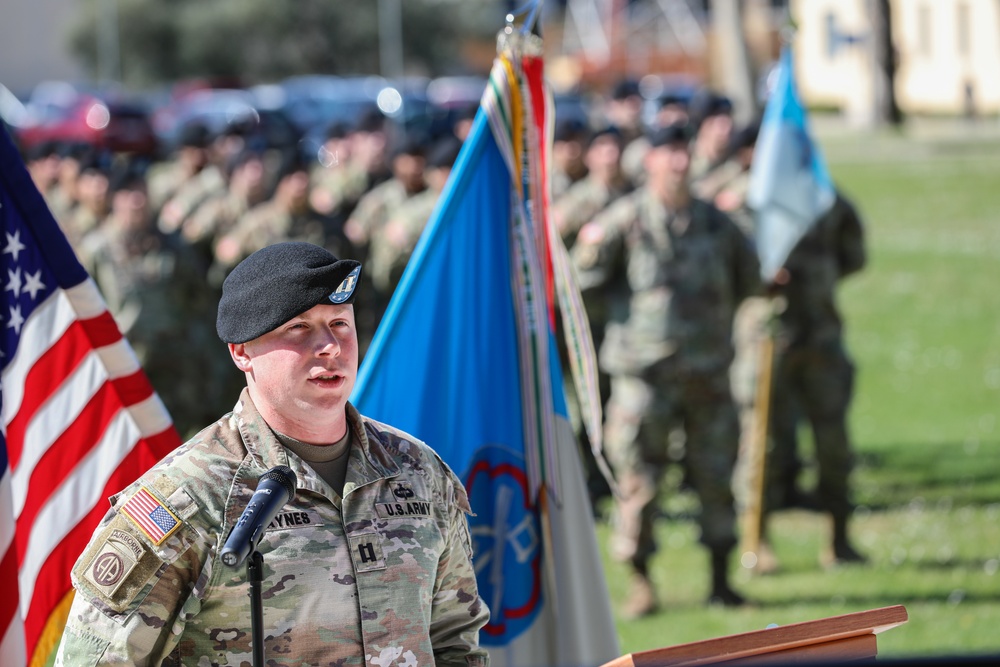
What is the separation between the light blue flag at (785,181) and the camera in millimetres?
8930

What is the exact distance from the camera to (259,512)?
273 centimetres

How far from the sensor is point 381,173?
13.8 meters

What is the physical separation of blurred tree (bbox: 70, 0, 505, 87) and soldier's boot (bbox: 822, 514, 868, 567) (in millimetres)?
47903

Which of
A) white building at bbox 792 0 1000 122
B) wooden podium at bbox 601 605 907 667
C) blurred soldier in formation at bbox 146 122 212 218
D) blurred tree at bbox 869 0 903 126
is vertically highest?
white building at bbox 792 0 1000 122

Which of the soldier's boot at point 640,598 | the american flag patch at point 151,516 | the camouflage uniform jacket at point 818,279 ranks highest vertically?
the camouflage uniform jacket at point 818,279

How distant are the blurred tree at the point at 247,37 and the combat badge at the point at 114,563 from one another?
52924mm

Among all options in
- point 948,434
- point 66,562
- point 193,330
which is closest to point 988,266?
point 948,434

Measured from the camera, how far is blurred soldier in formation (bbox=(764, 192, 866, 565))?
8953mm

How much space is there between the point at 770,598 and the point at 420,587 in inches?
205

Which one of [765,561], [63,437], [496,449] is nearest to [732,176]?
[765,561]

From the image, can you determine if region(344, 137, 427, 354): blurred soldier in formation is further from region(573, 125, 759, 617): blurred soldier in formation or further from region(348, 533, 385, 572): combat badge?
region(348, 533, 385, 572): combat badge

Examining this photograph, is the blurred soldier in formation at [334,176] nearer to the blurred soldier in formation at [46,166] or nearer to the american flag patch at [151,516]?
the blurred soldier in formation at [46,166]

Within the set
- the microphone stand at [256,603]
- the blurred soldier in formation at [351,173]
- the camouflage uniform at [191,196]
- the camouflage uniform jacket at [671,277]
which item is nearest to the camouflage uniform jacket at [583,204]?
the camouflage uniform jacket at [671,277]

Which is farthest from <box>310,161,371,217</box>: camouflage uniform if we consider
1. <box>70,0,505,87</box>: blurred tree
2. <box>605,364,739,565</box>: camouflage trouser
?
<box>70,0,505,87</box>: blurred tree
